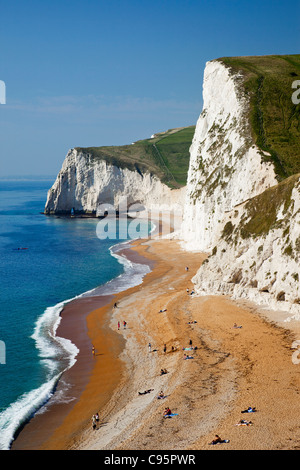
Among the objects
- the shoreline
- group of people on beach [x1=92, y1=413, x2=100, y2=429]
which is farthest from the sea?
group of people on beach [x1=92, y1=413, x2=100, y2=429]

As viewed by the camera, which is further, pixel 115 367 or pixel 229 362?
pixel 115 367

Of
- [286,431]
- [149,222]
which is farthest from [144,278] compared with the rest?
[149,222]

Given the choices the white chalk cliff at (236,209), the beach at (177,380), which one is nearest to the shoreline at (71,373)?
the beach at (177,380)

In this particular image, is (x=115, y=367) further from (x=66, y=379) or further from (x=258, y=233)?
(x=258, y=233)

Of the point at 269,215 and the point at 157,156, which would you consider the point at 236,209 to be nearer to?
the point at 269,215

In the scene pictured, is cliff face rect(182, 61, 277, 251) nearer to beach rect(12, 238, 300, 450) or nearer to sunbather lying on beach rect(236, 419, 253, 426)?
beach rect(12, 238, 300, 450)

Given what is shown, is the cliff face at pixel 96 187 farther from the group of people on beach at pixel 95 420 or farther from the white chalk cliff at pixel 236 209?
the group of people on beach at pixel 95 420
